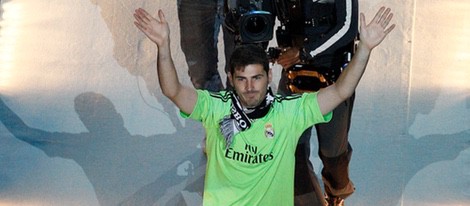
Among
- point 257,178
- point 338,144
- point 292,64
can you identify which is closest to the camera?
point 257,178

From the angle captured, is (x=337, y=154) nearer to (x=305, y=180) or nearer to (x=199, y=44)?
(x=305, y=180)

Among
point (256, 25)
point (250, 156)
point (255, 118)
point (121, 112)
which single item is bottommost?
point (121, 112)

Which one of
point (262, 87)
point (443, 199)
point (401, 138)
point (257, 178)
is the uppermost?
point (262, 87)

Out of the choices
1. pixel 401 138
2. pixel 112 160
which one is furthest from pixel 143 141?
pixel 401 138

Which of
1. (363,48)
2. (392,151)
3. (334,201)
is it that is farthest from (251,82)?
(392,151)

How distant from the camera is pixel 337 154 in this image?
4145mm

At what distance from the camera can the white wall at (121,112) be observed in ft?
13.9

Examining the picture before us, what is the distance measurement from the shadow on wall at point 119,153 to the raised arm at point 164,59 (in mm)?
1061

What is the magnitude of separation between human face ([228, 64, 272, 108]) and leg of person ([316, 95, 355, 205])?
88cm

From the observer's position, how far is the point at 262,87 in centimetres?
320

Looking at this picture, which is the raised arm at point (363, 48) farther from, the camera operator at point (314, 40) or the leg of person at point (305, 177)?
the leg of person at point (305, 177)

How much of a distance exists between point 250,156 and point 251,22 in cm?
57

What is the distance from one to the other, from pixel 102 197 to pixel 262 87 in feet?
4.18

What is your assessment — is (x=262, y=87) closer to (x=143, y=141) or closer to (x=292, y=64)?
(x=292, y=64)
